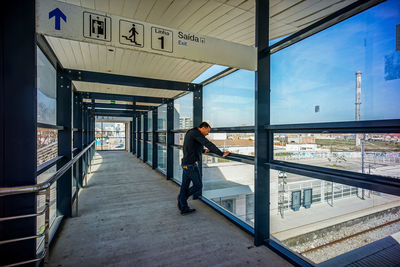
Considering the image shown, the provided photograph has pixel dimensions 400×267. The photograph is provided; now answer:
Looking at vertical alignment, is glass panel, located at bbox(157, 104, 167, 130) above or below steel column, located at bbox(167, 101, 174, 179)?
above

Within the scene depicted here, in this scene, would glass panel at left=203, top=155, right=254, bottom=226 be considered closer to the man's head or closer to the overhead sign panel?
the man's head

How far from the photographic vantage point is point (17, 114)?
5.00 ft

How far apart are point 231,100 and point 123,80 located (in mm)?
2179

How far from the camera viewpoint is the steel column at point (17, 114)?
148cm

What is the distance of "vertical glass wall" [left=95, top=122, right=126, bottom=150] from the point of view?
65.0ft

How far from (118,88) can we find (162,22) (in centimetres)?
368

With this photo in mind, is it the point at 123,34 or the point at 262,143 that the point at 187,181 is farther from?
the point at 123,34

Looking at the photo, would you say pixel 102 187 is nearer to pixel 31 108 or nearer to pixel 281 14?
pixel 31 108


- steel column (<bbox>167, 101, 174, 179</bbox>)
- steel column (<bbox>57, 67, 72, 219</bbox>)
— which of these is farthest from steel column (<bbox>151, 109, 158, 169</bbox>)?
steel column (<bbox>57, 67, 72, 219</bbox>)

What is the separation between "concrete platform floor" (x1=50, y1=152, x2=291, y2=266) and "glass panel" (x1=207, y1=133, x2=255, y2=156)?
3.77ft

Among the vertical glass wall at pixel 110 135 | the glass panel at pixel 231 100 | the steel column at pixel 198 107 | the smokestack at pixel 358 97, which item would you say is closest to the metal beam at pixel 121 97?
the steel column at pixel 198 107

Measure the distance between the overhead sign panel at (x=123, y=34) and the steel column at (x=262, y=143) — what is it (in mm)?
429

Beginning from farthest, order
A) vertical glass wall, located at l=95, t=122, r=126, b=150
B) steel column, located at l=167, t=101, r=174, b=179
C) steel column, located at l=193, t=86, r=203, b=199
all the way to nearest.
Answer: vertical glass wall, located at l=95, t=122, r=126, b=150, steel column, located at l=167, t=101, r=174, b=179, steel column, located at l=193, t=86, r=203, b=199

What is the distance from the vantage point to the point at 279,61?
2.32m
